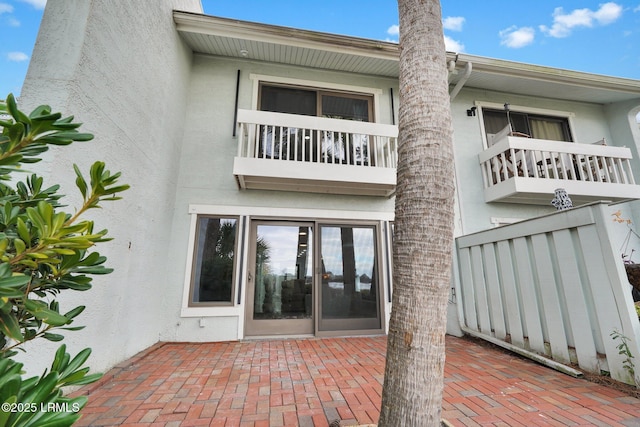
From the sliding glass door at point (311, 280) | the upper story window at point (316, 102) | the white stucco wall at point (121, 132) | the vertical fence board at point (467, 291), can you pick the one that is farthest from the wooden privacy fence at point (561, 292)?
the white stucco wall at point (121, 132)

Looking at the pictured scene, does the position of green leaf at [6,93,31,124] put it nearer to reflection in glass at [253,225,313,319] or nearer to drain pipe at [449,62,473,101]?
reflection in glass at [253,225,313,319]

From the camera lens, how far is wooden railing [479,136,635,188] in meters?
4.79

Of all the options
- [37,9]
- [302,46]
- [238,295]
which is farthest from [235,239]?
[302,46]

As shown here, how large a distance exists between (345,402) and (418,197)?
6.15ft

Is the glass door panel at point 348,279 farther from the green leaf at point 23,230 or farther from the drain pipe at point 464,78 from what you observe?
the green leaf at point 23,230

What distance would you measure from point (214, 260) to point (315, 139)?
2776 millimetres

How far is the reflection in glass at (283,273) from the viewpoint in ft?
14.5

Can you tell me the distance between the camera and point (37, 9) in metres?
2.36

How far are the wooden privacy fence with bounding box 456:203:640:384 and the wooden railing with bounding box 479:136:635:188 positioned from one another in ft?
A: 6.50

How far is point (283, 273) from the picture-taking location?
4.55m

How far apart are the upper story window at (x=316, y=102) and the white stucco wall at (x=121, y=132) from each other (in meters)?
1.59

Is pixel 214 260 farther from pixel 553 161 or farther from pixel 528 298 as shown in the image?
pixel 553 161

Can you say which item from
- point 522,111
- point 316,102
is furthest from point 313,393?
point 522,111

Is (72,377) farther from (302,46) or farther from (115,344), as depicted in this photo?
(302,46)
